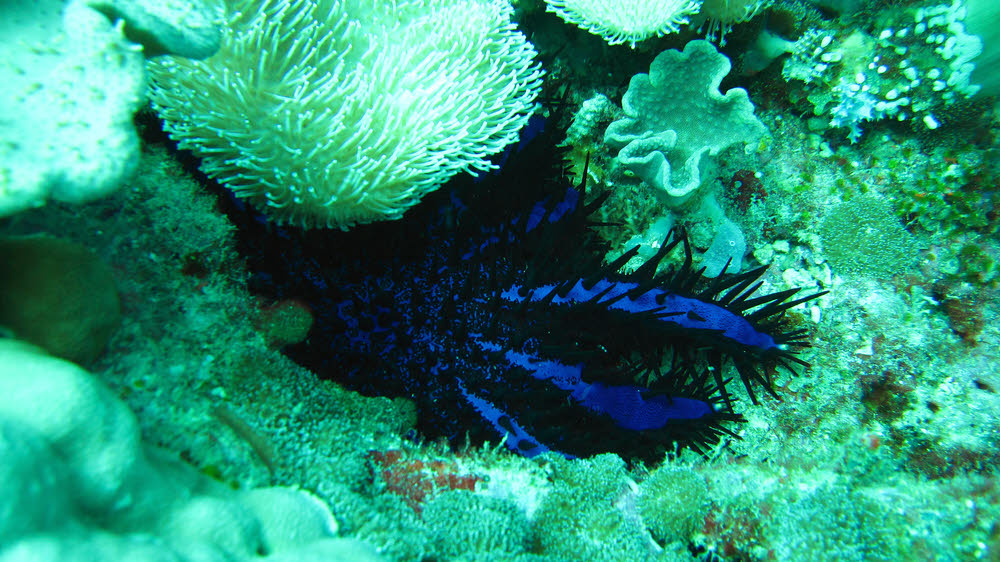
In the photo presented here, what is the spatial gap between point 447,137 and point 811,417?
2359 millimetres

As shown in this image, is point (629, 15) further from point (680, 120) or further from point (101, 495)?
point (101, 495)

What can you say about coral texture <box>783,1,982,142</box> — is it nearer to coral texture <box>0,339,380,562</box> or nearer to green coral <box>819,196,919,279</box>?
green coral <box>819,196,919,279</box>

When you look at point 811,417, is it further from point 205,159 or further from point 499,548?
point 205,159

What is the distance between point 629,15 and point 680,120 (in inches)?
32.7

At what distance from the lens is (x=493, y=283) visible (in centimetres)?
255

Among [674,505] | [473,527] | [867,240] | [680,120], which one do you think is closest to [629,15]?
[680,120]

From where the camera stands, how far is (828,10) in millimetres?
3543

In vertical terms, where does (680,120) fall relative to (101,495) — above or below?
above

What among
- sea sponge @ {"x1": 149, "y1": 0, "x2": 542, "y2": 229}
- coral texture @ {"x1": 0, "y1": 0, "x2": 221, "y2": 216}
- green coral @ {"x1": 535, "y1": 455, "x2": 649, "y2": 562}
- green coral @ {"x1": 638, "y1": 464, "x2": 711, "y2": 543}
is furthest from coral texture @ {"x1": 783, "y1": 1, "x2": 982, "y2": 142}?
coral texture @ {"x1": 0, "y1": 0, "x2": 221, "y2": 216}

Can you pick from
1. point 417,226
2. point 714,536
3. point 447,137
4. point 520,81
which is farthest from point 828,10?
point 714,536

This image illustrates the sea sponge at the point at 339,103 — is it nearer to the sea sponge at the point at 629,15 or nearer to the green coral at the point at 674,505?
the sea sponge at the point at 629,15

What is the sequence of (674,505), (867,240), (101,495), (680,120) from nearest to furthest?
1. (101,495)
2. (674,505)
3. (867,240)
4. (680,120)

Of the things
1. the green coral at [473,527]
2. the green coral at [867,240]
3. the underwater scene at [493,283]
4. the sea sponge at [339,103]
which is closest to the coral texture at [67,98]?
the underwater scene at [493,283]

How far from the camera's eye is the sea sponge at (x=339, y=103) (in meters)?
2.14
